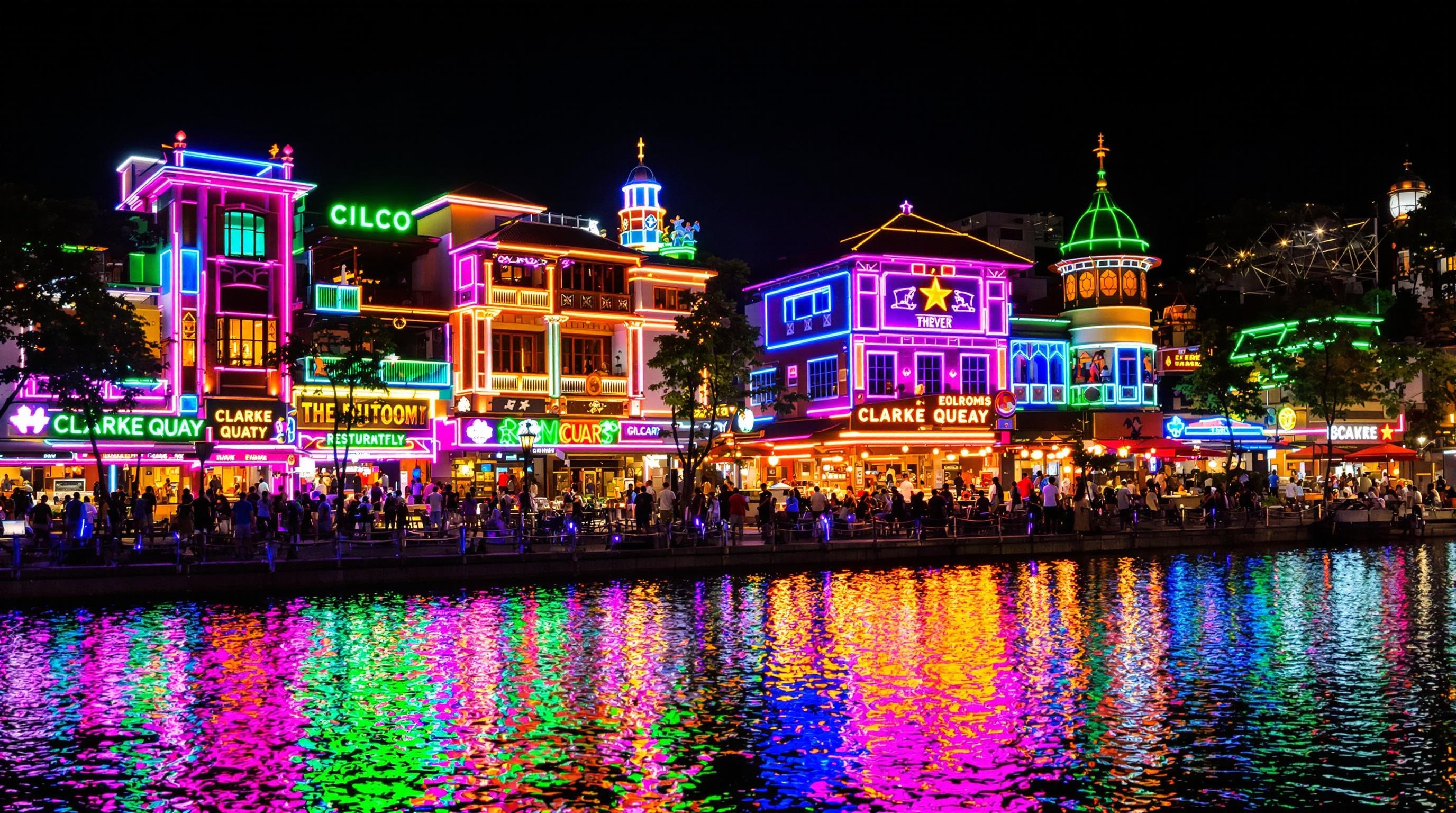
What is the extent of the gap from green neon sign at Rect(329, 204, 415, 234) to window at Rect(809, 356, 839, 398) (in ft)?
58.4

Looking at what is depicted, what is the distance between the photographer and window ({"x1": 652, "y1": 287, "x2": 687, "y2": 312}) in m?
61.2

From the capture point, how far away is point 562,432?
2286 inches

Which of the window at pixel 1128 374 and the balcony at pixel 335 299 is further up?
the balcony at pixel 335 299

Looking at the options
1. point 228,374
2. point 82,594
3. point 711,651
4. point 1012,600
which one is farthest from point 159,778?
point 228,374

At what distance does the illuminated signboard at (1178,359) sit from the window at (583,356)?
2979cm

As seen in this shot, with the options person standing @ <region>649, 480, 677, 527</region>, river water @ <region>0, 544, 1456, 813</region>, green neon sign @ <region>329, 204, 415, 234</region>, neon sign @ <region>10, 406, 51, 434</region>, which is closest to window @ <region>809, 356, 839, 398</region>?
green neon sign @ <region>329, 204, 415, 234</region>

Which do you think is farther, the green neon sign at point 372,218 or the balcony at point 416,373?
the green neon sign at point 372,218

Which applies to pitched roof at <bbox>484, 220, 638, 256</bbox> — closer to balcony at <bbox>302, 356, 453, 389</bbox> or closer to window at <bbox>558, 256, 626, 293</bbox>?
window at <bbox>558, 256, 626, 293</bbox>

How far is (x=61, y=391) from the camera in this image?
3897cm

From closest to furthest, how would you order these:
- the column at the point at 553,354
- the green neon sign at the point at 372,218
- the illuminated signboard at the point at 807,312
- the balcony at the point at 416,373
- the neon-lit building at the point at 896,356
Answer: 1. the balcony at the point at 416,373
2. the green neon sign at the point at 372,218
3. the column at the point at 553,354
4. the neon-lit building at the point at 896,356
5. the illuminated signboard at the point at 807,312

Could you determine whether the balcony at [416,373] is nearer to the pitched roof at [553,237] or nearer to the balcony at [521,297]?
the balcony at [521,297]

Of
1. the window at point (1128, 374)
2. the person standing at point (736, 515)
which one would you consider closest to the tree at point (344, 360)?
the person standing at point (736, 515)

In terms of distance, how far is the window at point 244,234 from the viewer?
2061 inches

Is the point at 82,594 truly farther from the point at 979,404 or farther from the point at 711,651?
the point at 979,404
